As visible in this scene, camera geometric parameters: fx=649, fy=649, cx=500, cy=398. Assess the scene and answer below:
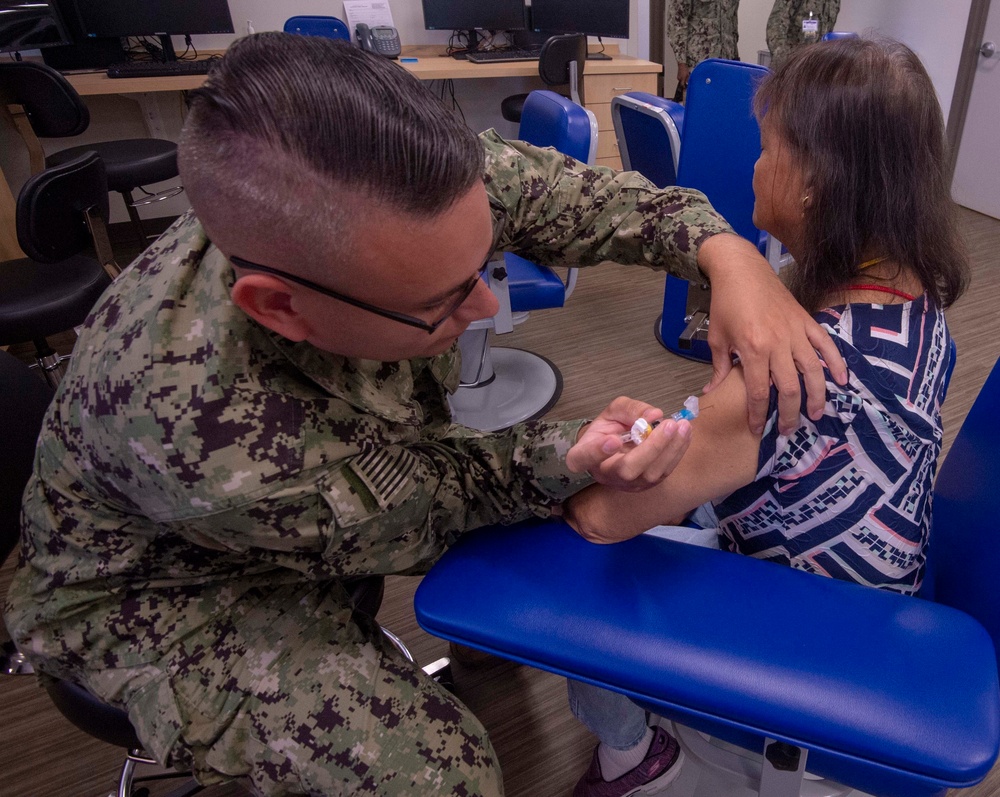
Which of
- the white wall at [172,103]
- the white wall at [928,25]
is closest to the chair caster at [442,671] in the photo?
the white wall at [172,103]

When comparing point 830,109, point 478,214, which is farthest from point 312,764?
point 830,109

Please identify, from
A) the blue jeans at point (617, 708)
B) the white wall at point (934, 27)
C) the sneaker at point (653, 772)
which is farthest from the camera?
the white wall at point (934, 27)

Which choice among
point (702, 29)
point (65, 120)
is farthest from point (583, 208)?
point (702, 29)

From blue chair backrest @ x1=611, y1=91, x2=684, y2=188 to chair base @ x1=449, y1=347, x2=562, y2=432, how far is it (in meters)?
0.75

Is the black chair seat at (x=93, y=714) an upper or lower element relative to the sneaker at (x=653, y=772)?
upper

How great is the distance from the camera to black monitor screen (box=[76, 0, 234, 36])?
3.26 meters

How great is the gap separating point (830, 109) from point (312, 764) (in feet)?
3.10

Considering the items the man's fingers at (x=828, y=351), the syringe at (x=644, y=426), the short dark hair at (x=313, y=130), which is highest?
the short dark hair at (x=313, y=130)

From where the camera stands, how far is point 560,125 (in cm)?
164

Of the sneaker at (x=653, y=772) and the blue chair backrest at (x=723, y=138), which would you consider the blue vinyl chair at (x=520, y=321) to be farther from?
the sneaker at (x=653, y=772)

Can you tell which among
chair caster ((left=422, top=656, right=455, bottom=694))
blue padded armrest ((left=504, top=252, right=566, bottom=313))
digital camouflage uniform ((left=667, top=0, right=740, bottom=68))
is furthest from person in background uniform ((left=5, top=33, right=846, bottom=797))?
digital camouflage uniform ((left=667, top=0, right=740, bottom=68))

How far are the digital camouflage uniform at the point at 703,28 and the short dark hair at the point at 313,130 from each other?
4285 millimetres

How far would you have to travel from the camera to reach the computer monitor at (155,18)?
10.7ft

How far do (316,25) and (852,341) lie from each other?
12.6ft
